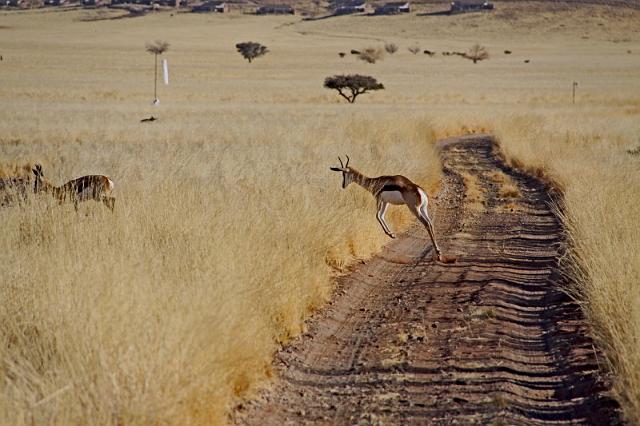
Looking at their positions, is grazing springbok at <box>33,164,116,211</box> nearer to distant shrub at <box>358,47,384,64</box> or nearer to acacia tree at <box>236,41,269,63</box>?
acacia tree at <box>236,41,269,63</box>

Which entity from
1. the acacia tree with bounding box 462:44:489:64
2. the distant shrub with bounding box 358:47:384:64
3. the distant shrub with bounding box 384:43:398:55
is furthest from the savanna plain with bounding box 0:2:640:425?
the distant shrub with bounding box 384:43:398:55

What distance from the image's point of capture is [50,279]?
6.45m

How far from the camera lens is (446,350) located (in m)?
7.25

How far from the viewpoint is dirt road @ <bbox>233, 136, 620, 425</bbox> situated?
5.92 meters

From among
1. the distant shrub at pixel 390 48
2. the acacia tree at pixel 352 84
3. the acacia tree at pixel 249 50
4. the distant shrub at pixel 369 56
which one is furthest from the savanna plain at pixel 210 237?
the distant shrub at pixel 390 48

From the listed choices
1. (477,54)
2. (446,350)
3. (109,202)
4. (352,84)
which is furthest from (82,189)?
(477,54)

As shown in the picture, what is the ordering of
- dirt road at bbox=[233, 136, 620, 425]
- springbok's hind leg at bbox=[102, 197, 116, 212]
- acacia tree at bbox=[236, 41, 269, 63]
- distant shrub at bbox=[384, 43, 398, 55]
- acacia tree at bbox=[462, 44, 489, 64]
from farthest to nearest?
distant shrub at bbox=[384, 43, 398, 55]
acacia tree at bbox=[462, 44, 489, 64]
acacia tree at bbox=[236, 41, 269, 63]
springbok's hind leg at bbox=[102, 197, 116, 212]
dirt road at bbox=[233, 136, 620, 425]

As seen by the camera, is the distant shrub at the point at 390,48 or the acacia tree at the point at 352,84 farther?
the distant shrub at the point at 390,48

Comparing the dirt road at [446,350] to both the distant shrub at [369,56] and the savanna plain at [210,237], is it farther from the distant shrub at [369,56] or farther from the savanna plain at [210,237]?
the distant shrub at [369,56]

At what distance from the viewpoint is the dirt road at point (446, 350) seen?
5918 mm

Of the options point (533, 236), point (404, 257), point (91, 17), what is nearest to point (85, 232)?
point (404, 257)

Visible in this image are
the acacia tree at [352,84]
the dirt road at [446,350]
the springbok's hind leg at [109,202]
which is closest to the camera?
the dirt road at [446,350]

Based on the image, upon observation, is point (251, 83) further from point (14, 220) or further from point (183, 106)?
point (14, 220)

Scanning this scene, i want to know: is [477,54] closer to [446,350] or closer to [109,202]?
[109,202]
